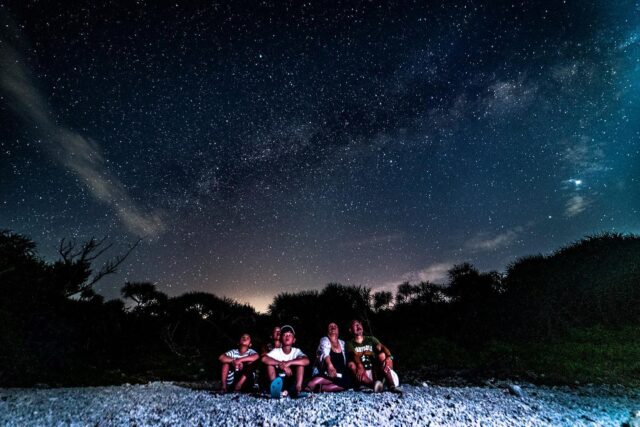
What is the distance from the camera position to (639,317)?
17.1 meters

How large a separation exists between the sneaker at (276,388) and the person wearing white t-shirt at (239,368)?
1.42 metres

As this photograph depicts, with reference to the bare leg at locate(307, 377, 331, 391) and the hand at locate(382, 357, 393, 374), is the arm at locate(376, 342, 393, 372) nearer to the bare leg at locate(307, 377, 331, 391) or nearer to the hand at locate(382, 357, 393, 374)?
the hand at locate(382, 357, 393, 374)

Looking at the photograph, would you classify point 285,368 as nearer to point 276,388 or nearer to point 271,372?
point 271,372

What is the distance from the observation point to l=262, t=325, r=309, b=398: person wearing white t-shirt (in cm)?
765

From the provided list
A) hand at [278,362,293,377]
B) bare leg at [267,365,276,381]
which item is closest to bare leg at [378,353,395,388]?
hand at [278,362,293,377]

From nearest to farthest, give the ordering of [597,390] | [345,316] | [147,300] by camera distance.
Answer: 1. [597,390]
2. [147,300]
3. [345,316]

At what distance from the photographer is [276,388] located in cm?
729

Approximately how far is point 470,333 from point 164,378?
1689cm

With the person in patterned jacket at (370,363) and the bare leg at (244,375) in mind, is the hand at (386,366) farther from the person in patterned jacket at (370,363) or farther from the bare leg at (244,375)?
the bare leg at (244,375)

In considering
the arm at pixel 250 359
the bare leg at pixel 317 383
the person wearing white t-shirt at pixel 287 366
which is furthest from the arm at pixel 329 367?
the arm at pixel 250 359

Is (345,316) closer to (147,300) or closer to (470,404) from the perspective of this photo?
(147,300)

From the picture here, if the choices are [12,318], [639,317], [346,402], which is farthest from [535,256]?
[12,318]

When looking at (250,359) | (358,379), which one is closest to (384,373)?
(358,379)

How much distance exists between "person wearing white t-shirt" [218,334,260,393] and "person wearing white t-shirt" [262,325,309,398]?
1.11 meters
